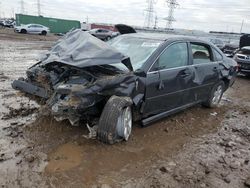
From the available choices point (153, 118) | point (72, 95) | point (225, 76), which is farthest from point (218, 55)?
point (72, 95)

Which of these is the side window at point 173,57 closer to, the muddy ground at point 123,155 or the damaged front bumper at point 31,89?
the muddy ground at point 123,155

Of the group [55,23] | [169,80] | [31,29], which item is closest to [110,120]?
[169,80]

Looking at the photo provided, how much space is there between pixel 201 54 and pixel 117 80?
109 inches

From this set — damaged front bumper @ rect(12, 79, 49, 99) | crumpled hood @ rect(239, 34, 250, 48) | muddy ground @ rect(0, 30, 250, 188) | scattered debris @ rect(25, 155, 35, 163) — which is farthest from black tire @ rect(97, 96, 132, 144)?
crumpled hood @ rect(239, 34, 250, 48)

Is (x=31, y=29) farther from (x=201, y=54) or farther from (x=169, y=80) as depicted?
(x=169, y=80)

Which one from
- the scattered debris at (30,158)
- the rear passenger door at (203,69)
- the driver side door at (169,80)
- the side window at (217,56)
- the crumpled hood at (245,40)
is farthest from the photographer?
the crumpled hood at (245,40)

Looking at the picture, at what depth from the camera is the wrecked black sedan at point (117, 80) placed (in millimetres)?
4238

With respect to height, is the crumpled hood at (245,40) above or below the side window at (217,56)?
below

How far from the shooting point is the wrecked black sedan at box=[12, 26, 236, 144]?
13.9 feet

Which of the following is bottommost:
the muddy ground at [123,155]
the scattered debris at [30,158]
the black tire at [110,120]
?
the muddy ground at [123,155]

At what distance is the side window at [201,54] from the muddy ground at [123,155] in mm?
1289

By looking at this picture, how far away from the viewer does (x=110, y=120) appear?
415cm

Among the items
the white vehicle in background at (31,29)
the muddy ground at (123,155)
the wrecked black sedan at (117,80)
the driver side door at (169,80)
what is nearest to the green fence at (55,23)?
the white vehicle in background at (31,29)

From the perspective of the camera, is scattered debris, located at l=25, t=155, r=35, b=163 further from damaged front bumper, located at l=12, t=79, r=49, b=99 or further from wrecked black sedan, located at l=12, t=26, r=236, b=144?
damaged front bumper, located at l=12, t=79, r=49, b=99
